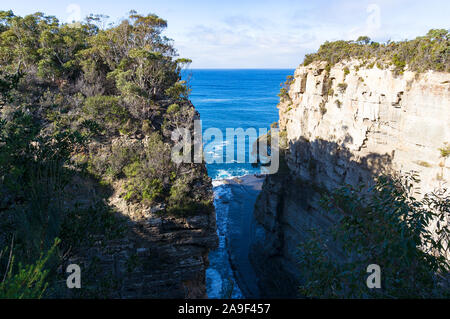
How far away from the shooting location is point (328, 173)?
14680 millimetres

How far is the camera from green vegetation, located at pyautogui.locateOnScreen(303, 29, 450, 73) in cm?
1003

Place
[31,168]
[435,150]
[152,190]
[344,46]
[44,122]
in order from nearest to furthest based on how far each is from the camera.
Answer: [31,168], [435,150], [152,190], [44,122], [344,46]

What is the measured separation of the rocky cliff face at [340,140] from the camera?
10.1 metres

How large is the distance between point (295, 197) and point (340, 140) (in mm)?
4768

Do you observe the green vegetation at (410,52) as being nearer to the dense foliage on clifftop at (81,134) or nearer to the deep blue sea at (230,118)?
the dense foliage on clifftop at (81,134)

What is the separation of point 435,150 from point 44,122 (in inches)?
693

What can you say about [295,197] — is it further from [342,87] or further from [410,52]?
[410,52]

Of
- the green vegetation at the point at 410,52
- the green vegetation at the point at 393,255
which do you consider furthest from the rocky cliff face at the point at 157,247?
the green vegetation at the point at 410,52

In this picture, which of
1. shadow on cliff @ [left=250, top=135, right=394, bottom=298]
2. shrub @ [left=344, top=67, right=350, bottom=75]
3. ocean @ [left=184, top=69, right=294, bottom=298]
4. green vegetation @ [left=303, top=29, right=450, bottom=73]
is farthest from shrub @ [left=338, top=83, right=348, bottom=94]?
ocean @ [left=184, top=69, right=294, bottom=298]

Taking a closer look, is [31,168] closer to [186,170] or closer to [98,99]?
[186,170]

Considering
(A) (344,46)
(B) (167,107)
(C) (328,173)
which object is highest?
(A) (344,46)

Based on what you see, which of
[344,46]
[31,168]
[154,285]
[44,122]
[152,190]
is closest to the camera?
[31,168]

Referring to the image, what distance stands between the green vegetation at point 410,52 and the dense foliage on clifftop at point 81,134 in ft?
30.1

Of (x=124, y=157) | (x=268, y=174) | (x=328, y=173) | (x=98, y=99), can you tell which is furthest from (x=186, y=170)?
(x=268, y=174)
